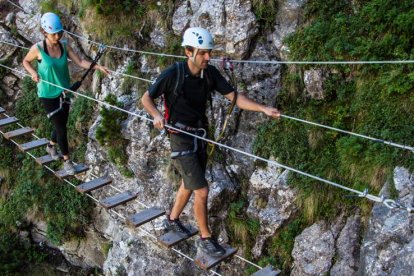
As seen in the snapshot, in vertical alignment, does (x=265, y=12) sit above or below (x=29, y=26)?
above

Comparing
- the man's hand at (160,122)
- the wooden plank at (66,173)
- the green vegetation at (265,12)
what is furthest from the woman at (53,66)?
the green vegetation at (265,12)

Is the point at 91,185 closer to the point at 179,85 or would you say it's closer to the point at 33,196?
the point at 179,85

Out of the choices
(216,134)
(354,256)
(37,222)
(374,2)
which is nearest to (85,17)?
(216,134)

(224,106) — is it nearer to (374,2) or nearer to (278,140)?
(278,140)

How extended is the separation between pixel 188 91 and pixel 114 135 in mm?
4277

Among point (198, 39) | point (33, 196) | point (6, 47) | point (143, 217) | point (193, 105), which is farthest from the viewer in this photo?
point (6, 47)

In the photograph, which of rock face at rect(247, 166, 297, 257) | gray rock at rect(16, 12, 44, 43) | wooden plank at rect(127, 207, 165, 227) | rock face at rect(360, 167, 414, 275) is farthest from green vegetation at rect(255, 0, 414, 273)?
gray rock at rect(16, 12, 44, 43)

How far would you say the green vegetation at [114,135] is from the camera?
8.98 m

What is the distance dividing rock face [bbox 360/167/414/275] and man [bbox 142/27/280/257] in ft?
5.67

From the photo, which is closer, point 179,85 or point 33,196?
point 179,85

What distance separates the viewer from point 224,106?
7777 mm

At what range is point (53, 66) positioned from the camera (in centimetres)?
664

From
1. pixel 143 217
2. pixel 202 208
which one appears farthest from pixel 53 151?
pixel 202 208

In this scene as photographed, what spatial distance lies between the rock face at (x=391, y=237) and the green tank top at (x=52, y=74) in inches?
179
